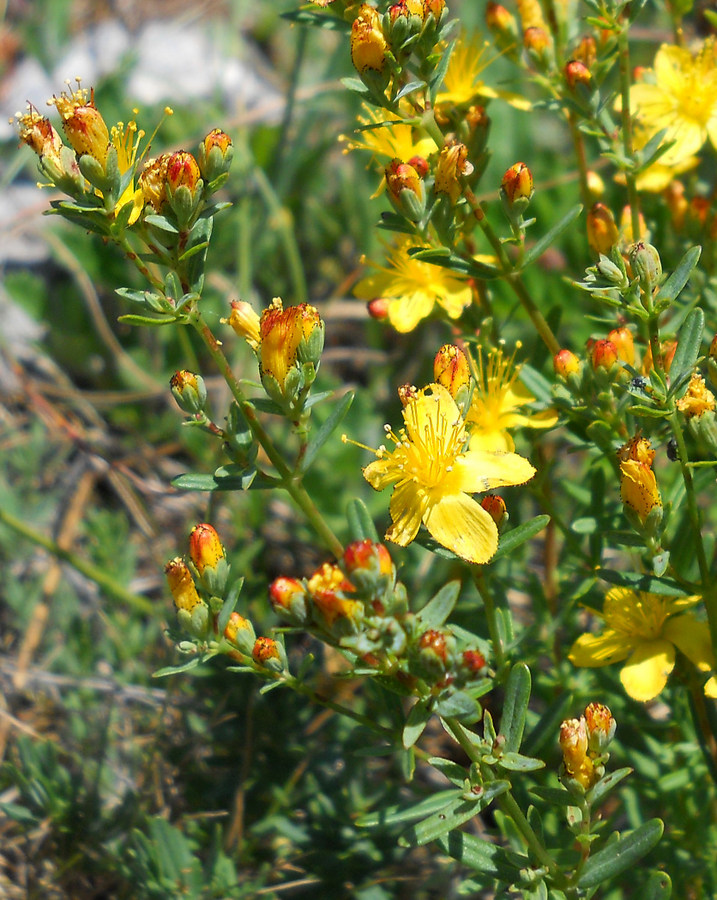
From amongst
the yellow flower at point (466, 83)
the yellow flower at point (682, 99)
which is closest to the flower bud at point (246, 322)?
the yellow flower at point (466, 83)

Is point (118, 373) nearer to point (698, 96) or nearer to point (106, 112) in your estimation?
point (106, 112)

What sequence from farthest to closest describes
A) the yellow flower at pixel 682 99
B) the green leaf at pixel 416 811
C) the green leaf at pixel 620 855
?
1. the yellow flower at pixel 682 99
2. the green leaf at pixel 416 811
3. the green leaf at pixel 620 855

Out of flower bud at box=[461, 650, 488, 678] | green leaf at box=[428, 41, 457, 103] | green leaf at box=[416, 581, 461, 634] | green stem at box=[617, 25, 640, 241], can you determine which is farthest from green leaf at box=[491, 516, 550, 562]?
green leaf at box=[428, 41, 457, 103]

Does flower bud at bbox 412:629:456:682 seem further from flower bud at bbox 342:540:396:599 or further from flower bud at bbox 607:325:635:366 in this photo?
flower bud at bbox 607:325:635:366

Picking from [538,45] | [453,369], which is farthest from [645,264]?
[538,45]

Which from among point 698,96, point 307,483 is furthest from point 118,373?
point 698,96

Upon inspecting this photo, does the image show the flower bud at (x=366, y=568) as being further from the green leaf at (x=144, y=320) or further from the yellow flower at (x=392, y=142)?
the yellow flower at (x=392, y=142)
